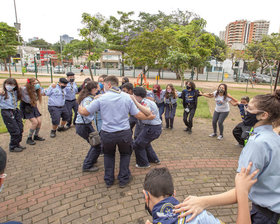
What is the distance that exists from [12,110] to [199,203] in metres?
5.25

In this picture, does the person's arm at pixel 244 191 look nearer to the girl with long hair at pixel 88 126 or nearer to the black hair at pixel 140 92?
the black hair at pixel 140 92

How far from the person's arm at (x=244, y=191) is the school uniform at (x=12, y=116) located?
5.36 m

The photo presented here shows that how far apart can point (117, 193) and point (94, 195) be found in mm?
410

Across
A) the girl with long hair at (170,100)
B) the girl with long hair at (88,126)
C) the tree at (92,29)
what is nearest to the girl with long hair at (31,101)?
the girl with long hair at (88,126)

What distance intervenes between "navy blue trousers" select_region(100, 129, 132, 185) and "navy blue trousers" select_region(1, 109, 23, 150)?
9.68ft

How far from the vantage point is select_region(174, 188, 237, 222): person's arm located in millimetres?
1329

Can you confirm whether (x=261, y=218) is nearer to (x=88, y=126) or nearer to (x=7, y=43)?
(x=88, y=126)

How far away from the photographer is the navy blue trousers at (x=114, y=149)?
343 cm

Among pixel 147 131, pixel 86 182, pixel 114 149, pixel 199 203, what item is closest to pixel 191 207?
pixel 199 203

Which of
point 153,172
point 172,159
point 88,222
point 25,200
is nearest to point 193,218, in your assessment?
point 153,172

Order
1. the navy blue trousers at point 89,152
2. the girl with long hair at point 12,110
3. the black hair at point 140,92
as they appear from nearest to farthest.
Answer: the black hair at point 140,92 < the navy blue trousers at point 89,152 < the girl with long hair at point 12,110

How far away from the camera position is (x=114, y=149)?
3619 millimetres

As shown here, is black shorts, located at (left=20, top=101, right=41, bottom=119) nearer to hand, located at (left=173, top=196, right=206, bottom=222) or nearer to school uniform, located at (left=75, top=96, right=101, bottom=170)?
school uniform, located at (left=75, top=96, right=101, bottom=170)

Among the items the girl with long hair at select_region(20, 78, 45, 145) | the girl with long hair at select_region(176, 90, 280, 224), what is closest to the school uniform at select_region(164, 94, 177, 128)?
the girl with long hair at select_region(20, 78, 45, 145)
